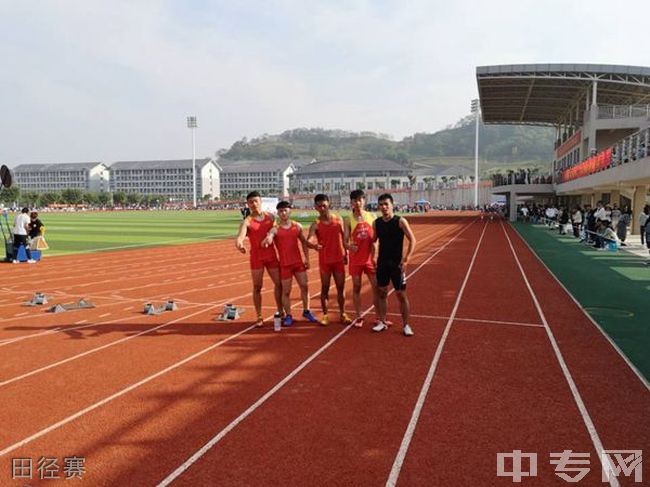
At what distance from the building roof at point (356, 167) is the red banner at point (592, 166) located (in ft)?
335

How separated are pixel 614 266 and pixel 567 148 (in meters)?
35.0

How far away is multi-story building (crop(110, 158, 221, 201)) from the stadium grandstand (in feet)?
374

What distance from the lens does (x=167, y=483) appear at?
3.31m

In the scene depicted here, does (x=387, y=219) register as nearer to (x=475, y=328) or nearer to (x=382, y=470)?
(x=475, y=328)

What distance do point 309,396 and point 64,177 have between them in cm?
17680

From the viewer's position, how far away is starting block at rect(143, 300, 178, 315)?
26.8ft

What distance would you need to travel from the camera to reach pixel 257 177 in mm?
155750

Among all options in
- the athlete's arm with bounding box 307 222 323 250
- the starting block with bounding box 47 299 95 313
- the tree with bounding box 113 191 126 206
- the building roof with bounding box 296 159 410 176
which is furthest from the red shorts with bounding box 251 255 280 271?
the building roof with bounding box 296 159 410 176

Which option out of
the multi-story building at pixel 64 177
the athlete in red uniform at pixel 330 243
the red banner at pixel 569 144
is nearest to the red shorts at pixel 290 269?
the athlete in red uniform at pixel 330 243

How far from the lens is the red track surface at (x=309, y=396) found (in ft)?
11.7

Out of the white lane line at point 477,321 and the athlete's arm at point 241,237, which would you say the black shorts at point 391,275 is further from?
the athlete's arm at point 241,237

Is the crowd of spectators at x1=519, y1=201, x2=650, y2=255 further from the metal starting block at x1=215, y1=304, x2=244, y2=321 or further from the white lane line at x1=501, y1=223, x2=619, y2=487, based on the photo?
the metal starting block at x1=215, y1=304, x2=244, y2=321

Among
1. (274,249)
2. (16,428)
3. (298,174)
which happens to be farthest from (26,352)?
(298,174)

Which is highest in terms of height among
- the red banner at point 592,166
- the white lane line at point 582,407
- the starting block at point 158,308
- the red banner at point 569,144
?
the red banner at point 569,144
